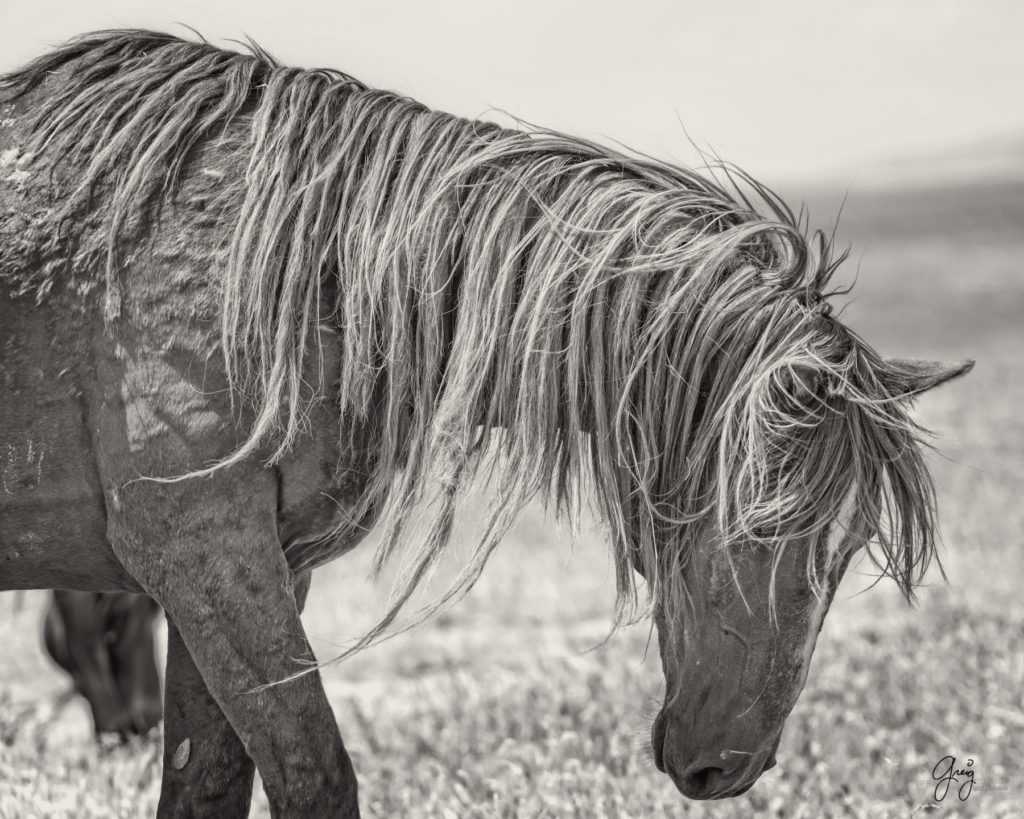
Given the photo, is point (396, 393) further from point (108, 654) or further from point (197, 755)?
point (108, 654)

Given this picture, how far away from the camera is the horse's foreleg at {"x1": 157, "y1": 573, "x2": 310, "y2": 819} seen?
3.12 metres

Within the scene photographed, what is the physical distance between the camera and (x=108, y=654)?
18.7 ft

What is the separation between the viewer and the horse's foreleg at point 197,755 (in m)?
3.12

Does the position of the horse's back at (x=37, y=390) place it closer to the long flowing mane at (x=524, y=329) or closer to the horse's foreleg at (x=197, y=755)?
the long flowing mane at (x=524, y=329)

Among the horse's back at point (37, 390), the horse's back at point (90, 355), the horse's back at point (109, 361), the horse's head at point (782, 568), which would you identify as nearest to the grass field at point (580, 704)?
the horse's head at point (782, 568)

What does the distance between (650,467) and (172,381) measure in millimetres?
1138

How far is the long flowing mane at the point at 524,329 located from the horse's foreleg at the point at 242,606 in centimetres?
18

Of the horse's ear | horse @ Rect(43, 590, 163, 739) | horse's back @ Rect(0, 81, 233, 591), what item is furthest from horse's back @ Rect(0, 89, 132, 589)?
horse @ Rect(43, 590, 163, 739)

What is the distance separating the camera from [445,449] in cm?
286

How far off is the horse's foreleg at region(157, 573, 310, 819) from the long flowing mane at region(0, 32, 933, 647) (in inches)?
25.4

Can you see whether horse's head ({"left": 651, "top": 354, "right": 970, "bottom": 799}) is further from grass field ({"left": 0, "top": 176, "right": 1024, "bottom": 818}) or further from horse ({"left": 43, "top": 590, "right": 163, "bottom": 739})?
horse ({"left": 43, "top": 590, "right": 163, "bottom": 739})

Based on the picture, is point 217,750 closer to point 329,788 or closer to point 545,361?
point 329,788

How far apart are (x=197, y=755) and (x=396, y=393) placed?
3.71 feet

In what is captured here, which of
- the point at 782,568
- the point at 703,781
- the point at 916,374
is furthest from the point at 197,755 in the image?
the point at 916,374
